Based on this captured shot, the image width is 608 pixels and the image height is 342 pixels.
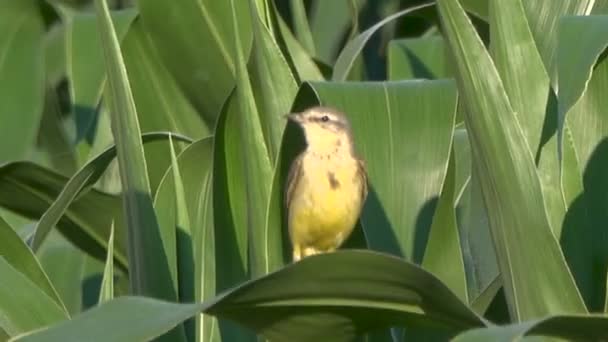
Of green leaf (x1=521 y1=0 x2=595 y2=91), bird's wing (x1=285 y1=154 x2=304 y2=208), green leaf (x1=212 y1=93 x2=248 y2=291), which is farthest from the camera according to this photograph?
bird's wing (x1=285 y1=154 x2=304 y2=208)

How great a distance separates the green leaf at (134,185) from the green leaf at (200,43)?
1.21m

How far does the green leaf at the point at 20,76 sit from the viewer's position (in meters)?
4.30

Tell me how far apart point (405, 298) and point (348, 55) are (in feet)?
5.16

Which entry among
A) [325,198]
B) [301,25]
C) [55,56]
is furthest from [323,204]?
[55,56]

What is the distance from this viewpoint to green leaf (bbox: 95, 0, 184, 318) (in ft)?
8.59

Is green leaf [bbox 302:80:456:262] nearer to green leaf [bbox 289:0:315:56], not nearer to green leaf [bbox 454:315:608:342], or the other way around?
green leaf [bbox 454:315:608:342]

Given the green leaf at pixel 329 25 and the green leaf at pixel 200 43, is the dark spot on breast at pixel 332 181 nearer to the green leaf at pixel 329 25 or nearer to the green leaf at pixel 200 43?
the green leaf at pixel 200 43

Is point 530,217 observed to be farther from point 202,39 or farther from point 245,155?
point 202,39

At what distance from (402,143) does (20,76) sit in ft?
5.90

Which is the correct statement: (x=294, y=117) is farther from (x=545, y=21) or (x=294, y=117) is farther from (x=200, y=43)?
(x=200, y=43)

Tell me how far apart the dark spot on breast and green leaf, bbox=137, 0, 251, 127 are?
37 centimetres

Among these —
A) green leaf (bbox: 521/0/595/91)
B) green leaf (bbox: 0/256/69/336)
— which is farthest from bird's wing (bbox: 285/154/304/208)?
green leaf (bbox: 0/256/69/336)

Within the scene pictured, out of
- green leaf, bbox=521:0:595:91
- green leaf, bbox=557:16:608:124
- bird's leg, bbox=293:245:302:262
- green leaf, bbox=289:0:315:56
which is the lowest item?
bird's leg, bbox=293:245:302:262

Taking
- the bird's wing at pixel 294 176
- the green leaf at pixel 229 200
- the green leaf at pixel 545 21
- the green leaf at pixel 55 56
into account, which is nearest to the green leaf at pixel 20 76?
the green leaf at pixel 55 56
